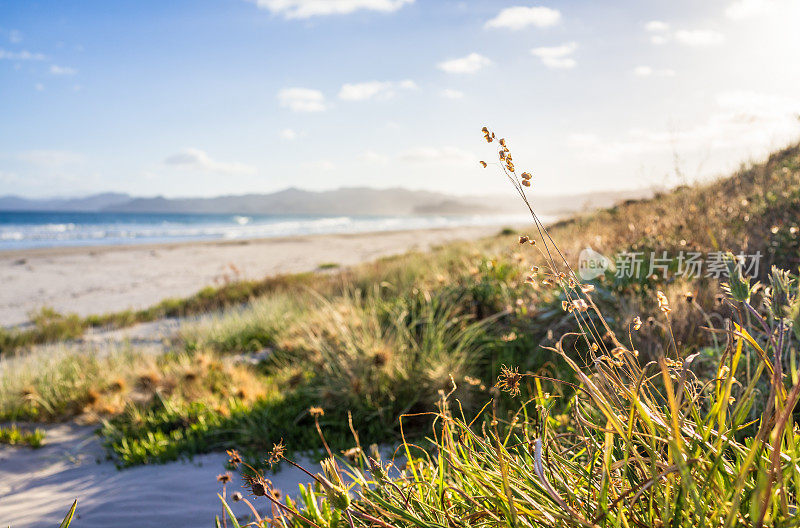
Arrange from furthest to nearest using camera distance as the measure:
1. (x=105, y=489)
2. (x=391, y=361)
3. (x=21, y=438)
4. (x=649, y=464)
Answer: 1. (x=21, y=438)
2. (x=391, y=361)
3. (x=105, y=489)
4. (x=649, y=464)

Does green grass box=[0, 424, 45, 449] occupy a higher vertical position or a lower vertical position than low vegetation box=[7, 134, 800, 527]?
lower

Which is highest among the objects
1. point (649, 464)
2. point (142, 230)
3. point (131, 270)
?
point (142, 230)

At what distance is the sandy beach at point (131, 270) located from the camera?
13.4 m

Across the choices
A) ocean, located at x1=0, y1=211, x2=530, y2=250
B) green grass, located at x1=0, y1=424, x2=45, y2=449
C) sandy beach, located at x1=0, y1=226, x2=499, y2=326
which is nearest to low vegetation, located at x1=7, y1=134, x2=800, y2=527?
green grass, located at x1=0, y1=424, x2=45, y2=449

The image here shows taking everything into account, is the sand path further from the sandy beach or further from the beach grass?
the sandy beach

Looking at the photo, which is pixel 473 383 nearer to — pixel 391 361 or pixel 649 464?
pixel 649 464

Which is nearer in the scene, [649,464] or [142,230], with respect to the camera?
[649,464]

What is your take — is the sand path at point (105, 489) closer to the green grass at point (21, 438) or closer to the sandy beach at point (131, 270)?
the green grass at point (21, 438)

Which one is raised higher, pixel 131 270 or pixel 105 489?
pixel 131 270

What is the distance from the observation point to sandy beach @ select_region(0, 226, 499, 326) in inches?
526

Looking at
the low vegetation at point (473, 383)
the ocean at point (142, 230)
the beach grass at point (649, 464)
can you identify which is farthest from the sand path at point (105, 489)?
the ocean at point (142, 230)

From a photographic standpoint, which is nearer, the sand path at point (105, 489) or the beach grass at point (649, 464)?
the beach grass at point (649, 464)

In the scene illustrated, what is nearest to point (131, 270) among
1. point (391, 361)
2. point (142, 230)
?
point (391, 361)

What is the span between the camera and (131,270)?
19.6m
